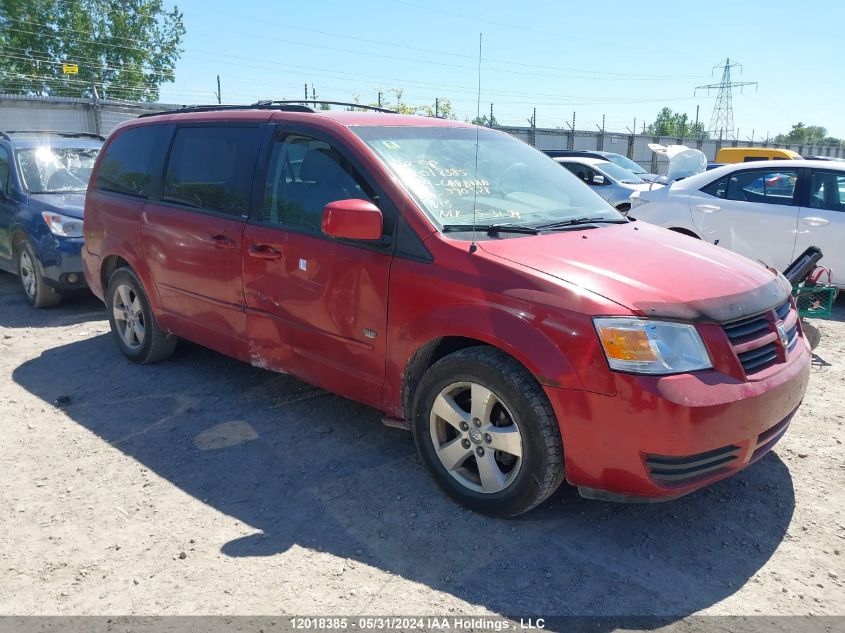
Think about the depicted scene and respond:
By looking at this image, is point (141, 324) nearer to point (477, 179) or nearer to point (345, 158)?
point (345, 158)

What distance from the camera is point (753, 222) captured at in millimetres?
7375

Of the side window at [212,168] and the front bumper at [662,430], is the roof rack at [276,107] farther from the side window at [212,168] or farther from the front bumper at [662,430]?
the front bumper at [662,430]

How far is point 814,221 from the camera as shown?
7.14 meters

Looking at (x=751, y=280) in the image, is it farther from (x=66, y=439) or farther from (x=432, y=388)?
(x=66, y=439)

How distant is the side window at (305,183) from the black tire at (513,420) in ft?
3.39

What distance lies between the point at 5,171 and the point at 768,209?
27.2 feet

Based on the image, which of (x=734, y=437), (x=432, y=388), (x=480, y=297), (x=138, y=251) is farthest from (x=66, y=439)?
(x=734, y=437)

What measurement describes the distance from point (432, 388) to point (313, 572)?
98 cm

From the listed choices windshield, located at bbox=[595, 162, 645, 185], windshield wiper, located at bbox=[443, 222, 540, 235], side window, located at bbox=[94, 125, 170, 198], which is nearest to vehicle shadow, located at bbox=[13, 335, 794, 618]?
windshield wiper, located at bbox=[443, 222, 540, 235]

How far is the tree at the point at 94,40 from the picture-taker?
37625 mm

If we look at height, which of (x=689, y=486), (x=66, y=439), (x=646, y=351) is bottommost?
(x=66, y=439)

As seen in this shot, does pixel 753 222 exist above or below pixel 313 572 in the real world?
above

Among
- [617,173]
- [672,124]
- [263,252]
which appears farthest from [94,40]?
[672,124]

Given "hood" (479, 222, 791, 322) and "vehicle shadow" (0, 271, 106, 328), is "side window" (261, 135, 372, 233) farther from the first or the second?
"vehicle shadow" (0, 271, 106, 328)
